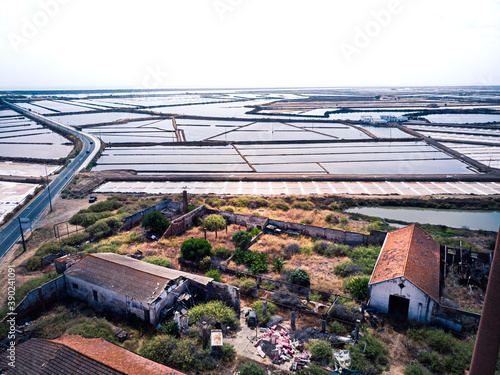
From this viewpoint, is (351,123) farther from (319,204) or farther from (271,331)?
(271,331)

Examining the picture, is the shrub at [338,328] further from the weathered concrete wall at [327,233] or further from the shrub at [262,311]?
the weathered concrete wall at [327,233]

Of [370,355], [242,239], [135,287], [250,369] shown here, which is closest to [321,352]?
[370,355]

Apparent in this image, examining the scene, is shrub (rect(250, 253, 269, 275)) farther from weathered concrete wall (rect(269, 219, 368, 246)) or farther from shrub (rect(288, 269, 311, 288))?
weathered concrete wall (rect(269, 219, 368, 246))

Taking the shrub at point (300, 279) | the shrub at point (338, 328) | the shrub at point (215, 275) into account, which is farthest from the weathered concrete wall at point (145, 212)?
the shrub at point (338, 328)

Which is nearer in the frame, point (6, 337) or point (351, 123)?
point (6, 337)

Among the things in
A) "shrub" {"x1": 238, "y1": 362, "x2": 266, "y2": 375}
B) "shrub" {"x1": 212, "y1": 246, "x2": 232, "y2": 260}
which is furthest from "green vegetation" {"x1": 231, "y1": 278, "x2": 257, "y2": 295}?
"shrub" {"x1": 238, "y1": 362, "x2": 266, "y2": 375}

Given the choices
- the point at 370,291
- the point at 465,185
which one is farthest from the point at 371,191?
the point at 370,291

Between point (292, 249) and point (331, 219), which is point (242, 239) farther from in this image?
point (331, 219)
